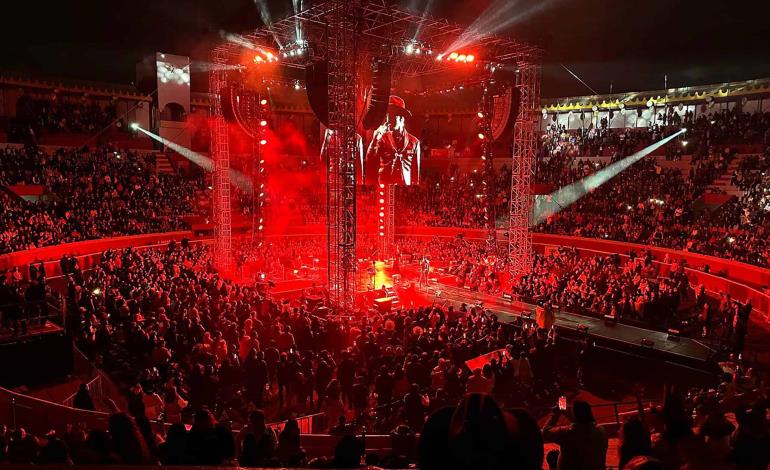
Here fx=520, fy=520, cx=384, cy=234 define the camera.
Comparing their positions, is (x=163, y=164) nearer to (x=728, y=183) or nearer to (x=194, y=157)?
(x=194, y=157)

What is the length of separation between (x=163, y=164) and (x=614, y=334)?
24962 mm

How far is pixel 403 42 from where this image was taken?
1742cm

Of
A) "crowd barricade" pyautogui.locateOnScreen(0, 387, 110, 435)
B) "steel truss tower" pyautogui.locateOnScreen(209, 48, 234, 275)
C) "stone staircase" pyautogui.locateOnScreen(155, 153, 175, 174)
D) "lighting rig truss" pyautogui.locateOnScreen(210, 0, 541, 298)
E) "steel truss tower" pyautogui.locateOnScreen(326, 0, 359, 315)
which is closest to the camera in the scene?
"crowd barricade" pyautogui.locateOnScreen(0, 387, 110, 435)

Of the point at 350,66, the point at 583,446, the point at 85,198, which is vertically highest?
the point at 350,66

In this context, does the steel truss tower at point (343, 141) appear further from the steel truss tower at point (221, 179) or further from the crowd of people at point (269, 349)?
the steel truss tower at point (221, 179)

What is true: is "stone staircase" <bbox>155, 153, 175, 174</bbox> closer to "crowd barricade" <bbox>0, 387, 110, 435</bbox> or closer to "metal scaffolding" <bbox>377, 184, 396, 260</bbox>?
"metal scaffolding" <bbox>377, 184, 396, 260</bbox>

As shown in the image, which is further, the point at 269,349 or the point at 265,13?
the point at 265,13

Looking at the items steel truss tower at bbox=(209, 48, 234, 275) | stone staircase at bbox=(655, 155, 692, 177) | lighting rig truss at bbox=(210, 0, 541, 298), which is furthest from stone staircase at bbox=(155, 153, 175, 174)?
stone staircase at bbox=(655, 155, 692, 177)

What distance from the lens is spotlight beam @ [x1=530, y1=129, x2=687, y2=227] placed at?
90.9 ft

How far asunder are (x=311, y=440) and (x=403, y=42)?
14.5 metres

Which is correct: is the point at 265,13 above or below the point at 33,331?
above

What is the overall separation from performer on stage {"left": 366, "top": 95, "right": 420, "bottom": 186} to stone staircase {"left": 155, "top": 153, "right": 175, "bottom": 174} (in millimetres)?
14135

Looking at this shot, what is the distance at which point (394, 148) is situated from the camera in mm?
20719

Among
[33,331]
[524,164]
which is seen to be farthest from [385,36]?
[33,331]
